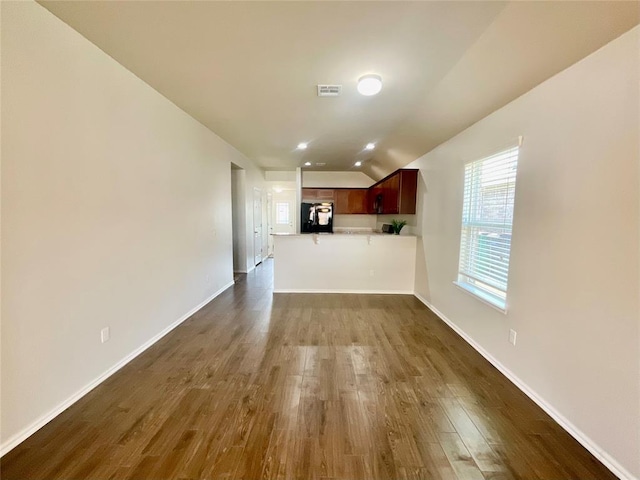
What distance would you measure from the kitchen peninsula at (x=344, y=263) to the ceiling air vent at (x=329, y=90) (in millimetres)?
2473

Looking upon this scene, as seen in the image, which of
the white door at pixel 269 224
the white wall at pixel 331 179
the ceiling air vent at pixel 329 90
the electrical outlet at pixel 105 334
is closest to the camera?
the electrical outlet at pixel 105 334

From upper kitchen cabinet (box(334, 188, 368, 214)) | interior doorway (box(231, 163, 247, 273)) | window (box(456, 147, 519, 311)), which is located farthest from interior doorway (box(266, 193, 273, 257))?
window (box(456, 147, 519, 311))

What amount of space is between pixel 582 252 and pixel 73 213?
341 centimetres

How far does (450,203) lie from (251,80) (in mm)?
2750

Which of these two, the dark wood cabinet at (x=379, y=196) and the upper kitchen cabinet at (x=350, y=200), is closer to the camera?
the dark wood cabinet at (x=379, y=196)

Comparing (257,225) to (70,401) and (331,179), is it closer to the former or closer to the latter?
(331,179)

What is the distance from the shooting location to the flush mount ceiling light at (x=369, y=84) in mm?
2281

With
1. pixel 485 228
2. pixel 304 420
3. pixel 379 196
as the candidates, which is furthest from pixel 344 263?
pixel 304 420

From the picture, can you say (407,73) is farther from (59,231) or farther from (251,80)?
(59,231)

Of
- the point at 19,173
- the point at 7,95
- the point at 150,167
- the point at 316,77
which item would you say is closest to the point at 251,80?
the point at 316,77

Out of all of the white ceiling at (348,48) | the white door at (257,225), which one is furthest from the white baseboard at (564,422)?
the white door at (257,225)

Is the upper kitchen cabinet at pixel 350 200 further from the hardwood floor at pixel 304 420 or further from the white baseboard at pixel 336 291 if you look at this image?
the hardwood floor at pixel 304 420

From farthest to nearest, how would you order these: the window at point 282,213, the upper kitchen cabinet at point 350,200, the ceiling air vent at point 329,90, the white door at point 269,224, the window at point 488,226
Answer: the window at point 282,213, the white door at point 269,224, the upper kitchen cabinet at point 350,200, the ceiling air vent at point 329,90, the window at point 488,226

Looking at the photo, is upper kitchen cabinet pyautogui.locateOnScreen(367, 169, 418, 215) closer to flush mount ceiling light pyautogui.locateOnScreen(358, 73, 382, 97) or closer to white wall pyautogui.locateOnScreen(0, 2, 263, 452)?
flush mount ceiling light pyautogui.locateOnScreen(358, 73, 382, 97)
